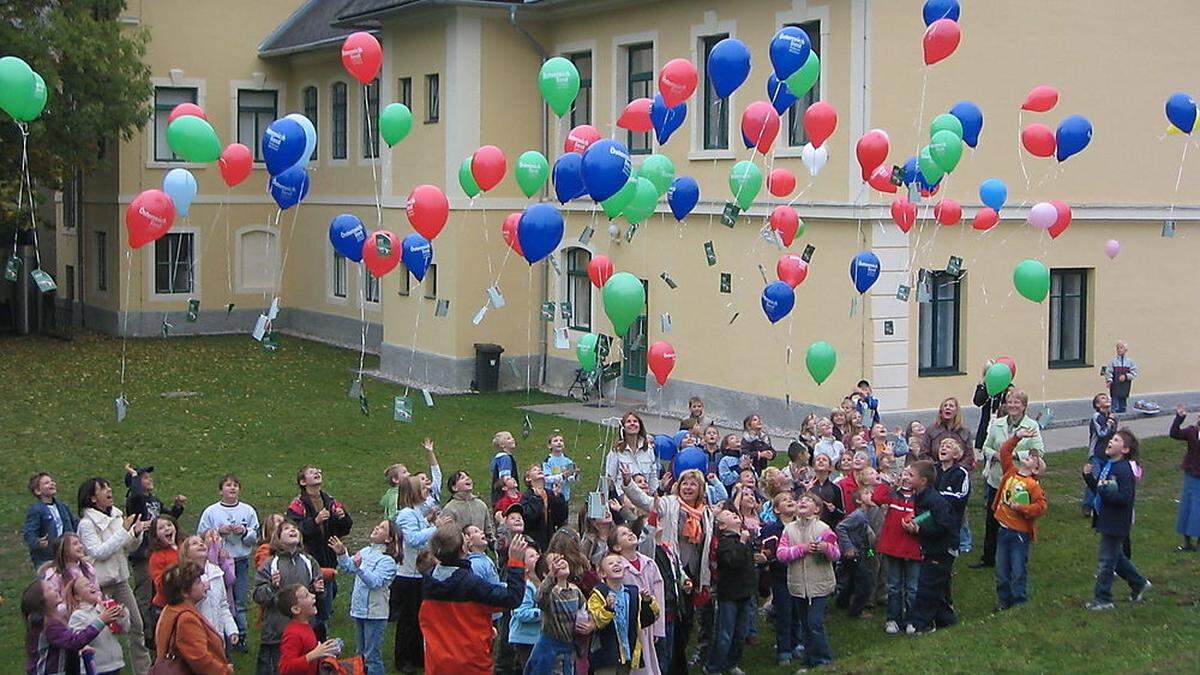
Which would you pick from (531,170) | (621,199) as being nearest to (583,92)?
(531,170)

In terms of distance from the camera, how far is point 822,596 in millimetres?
11164

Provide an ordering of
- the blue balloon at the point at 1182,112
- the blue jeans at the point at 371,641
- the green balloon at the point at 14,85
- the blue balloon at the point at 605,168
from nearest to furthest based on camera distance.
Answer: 1. the blue jeans at the point at 371,641
2. the green balloon at the point at 14,85
3. the blue balloon at the point at 605,168
4. the blue balloon at the point at 1182,112

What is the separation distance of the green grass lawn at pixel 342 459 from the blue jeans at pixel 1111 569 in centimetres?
18

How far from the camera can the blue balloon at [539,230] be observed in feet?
49.0

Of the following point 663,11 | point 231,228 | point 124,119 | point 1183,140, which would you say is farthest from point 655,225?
point 231,228

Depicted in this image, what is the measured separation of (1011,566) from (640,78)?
14.5 metres

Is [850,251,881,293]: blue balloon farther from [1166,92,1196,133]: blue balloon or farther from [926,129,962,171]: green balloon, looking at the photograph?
[1166,92,1196,133]: blue balloon

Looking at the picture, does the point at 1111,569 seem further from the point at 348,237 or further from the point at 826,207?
the point at 826,207

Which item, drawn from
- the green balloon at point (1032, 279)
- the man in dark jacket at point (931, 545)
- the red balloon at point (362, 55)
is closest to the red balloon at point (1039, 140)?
the green balloon at point (1032, 279)

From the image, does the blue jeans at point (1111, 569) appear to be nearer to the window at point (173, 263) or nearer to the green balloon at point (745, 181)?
the green balloon at point (745, 181)

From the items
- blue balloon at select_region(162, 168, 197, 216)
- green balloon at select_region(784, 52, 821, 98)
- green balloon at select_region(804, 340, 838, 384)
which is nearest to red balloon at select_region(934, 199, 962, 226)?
green balloon at select_region(784, 52, 821, 98)

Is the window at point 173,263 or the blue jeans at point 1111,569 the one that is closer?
the blue jeans at point 1111,569

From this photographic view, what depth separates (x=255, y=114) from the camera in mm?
37562

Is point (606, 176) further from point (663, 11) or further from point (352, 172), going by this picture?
point (352, 172)
